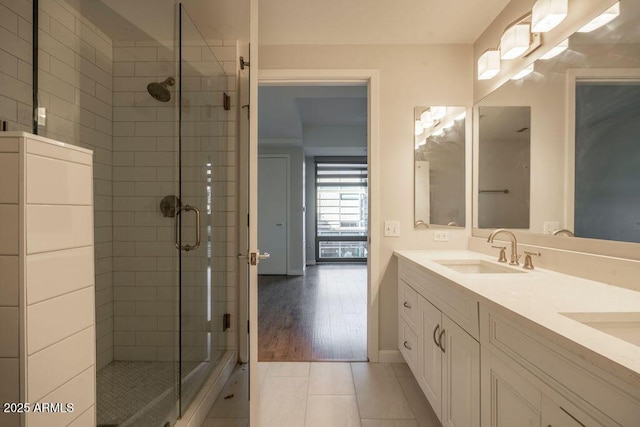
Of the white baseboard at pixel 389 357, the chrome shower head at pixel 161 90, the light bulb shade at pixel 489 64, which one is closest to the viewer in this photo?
the chrome shower head at pixel 161 90

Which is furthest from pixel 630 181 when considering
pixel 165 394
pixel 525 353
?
pixel 165 394

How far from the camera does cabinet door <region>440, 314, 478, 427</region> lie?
42.0 inches

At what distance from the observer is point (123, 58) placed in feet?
5.72

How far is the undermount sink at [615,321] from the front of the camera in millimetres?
780

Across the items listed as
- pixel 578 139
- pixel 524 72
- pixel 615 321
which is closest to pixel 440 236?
pixel 578 139

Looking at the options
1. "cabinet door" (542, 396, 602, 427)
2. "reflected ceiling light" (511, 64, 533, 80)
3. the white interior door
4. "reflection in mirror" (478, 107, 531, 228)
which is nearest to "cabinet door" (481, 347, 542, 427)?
"cabinet door" (542, 396, 602, 427)

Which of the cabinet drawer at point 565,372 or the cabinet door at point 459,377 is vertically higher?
the cabinet drawer at point 565,372

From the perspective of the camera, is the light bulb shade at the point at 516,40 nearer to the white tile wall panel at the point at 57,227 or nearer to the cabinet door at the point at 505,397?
the cabinet door at the point at 505,397

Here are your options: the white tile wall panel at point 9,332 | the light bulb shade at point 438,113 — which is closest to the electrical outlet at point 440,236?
the light bulb shade at point 438,113

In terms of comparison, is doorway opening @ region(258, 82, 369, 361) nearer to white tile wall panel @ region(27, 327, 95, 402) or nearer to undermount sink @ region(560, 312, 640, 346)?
undermount sink @ region(560, 312, 640, 346)

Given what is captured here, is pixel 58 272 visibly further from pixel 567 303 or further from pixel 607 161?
pixel 607 161

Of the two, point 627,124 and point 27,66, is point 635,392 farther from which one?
point 27,66

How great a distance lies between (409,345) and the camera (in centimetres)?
182

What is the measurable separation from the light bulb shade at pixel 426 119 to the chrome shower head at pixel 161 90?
1785 millimetres
